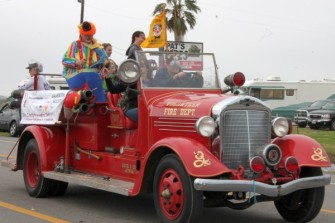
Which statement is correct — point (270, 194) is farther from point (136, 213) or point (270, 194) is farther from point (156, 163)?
point (136, 213)

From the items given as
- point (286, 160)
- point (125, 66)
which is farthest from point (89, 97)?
point (286, 160)

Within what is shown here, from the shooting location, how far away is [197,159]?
5.87m

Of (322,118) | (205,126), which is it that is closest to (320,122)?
(322,118)

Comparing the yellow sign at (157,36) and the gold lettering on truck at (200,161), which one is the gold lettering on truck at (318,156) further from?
the yellow sign at (157,36)

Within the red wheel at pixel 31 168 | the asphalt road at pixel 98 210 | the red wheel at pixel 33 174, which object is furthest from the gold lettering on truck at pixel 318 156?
the red wheel at pixel 31 168

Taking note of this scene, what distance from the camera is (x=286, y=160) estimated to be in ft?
20.4

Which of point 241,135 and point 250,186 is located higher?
point 241,135

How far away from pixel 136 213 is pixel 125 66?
6.33 ft

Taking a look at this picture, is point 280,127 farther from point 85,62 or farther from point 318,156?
point 85,62

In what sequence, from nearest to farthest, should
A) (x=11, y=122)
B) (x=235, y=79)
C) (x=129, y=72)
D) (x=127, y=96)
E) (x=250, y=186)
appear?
(x=250, y=186), (x=129, y=72), (x=235, y=79), (x=127, y=96), (x=11, y=122)

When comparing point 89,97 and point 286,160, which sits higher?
point 89,97

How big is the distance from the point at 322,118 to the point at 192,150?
2439 cm

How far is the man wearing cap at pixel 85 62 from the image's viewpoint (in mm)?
8430

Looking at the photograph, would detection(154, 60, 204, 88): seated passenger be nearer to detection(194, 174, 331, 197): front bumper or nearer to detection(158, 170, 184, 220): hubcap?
detection(158, 170, 184, 220): hubcap
